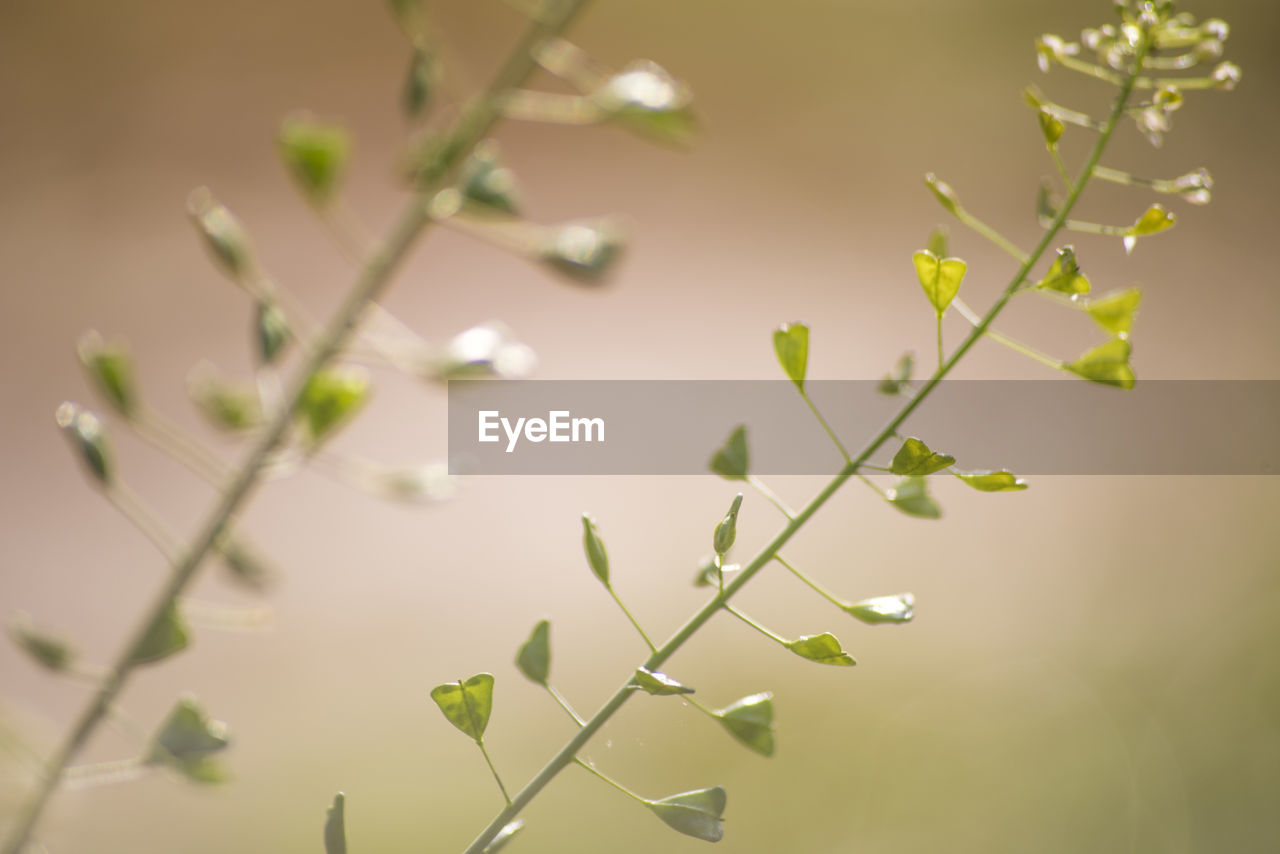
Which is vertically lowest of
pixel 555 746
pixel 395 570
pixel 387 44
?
pixel 555 746

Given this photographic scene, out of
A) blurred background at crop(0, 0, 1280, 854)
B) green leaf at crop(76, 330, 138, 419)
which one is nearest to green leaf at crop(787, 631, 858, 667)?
green leaf at crop(76, 330, 138, 419)

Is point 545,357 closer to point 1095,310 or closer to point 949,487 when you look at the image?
point 949,487

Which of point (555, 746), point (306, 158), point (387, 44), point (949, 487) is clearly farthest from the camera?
point (387, 44)

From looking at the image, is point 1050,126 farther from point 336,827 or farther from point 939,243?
point 336,827

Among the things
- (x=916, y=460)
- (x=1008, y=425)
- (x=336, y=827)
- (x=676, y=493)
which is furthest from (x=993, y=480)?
(x=676, y=493)

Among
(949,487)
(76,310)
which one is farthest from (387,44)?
(949,487)

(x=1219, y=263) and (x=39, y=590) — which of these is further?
(x=1219, y=263)
